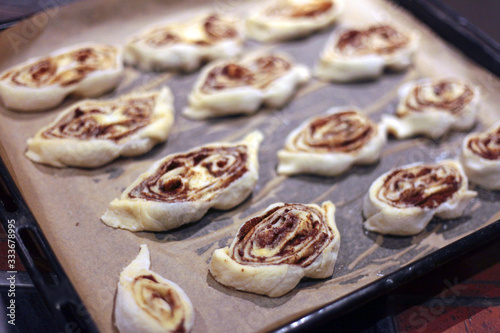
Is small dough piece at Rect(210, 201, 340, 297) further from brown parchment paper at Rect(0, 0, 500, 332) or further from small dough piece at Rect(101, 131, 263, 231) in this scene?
small dough piece at Rect(101, 131, 263, 231)

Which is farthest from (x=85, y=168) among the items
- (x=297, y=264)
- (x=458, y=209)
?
(x=458, y=209)

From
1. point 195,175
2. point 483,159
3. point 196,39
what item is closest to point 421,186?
point 483,159

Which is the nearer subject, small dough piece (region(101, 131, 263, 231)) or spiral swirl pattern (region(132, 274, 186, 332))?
spiral swirl pattern (region(132, 274, 186, 332))

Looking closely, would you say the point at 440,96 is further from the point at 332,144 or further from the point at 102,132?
the point at 102,132

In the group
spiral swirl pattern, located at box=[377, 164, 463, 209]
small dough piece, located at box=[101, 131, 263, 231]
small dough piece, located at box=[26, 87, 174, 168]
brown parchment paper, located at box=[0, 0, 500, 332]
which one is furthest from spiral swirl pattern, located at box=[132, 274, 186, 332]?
spiral swirl pattern, located at box=[377, 164, 463, 209]

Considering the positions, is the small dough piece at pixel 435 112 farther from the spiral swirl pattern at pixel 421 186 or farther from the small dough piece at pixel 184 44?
the small dough piece at pixel 184 44

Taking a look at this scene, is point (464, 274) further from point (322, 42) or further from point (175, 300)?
point (322, 42)

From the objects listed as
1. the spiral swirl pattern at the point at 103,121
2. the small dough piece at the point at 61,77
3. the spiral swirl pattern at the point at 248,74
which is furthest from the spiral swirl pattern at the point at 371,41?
the small dough piece at the point at 61,77
